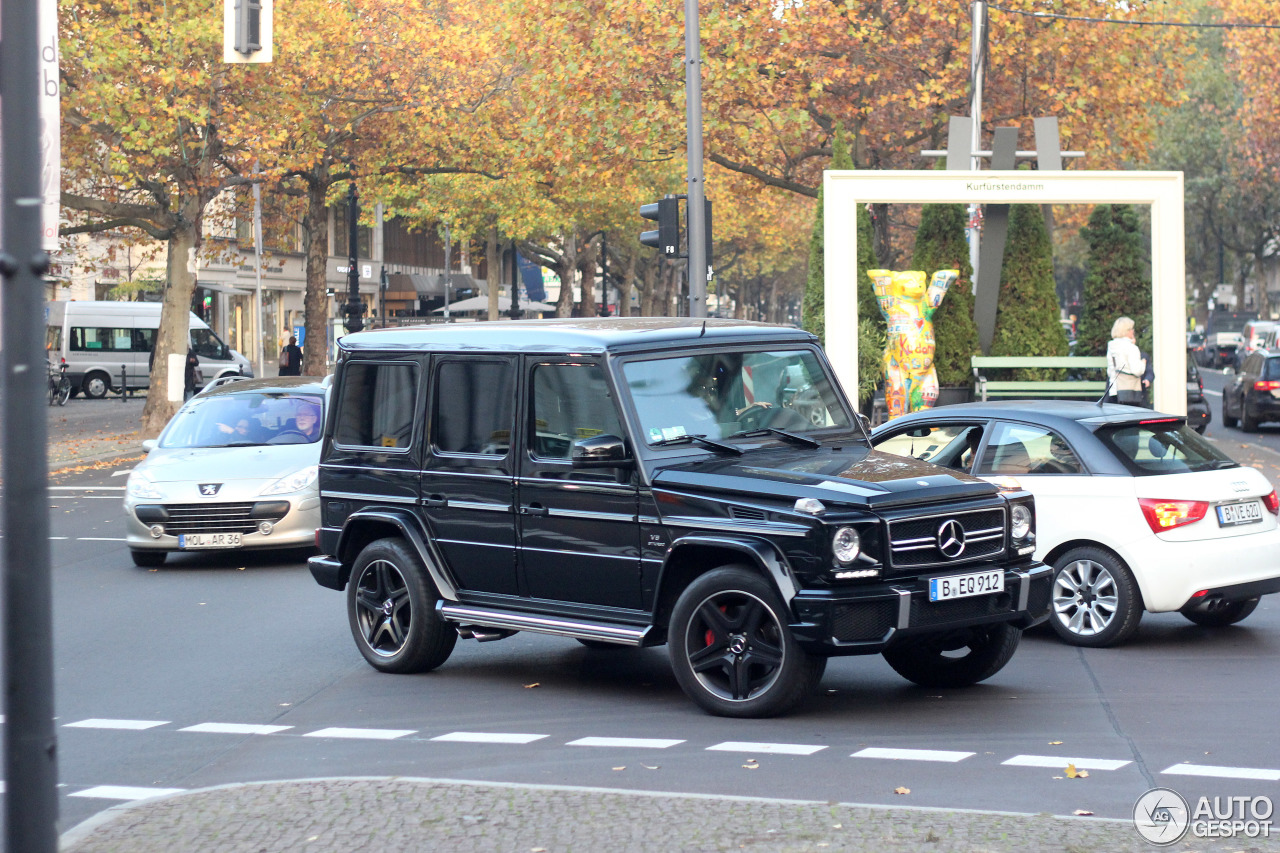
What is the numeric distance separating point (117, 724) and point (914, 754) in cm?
389

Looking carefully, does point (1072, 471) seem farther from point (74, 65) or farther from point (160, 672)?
point (74, 65)

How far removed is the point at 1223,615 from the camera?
396 inches

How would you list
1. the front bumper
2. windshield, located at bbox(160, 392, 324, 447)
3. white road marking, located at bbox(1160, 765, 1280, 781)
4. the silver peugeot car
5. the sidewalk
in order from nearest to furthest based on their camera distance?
the sidewalk, white road marking, located at bbox(1160, 765, 1280, 781), the front bumper, the silver peugeot car, windshield, located at bbox(160, 392, 324, 447)

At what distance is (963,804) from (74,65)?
82.7 ft

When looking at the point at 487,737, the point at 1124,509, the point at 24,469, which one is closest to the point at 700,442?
the point at 487,737

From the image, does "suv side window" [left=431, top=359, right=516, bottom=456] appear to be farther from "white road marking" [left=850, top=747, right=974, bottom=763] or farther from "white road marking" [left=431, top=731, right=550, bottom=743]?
"white road marking" [left=850, top=747, right=974, bottom=763]

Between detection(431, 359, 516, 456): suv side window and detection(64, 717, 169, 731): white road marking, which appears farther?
detection(431, 359, 516, 456): suv side window

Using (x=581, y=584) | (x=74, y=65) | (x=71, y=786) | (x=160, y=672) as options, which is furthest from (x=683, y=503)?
(x=74, y=65)

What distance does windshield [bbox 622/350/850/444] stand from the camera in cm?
798

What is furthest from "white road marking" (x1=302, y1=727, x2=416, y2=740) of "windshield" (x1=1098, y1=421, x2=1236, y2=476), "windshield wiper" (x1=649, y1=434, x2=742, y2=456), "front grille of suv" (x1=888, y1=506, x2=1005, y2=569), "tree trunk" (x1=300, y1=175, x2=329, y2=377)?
"tree trunk" (x1=300, y1=175, x2=329, y2=377)

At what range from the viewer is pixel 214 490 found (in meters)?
13.5

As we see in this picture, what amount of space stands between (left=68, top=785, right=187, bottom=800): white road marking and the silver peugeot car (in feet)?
21.4

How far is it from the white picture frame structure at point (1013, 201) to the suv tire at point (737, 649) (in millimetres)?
13587

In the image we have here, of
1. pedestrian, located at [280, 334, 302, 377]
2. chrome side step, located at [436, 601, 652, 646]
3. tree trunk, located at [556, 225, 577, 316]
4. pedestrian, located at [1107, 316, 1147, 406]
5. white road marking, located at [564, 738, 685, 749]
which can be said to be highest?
tree trunk, located at [556, 225, 577, 316]
